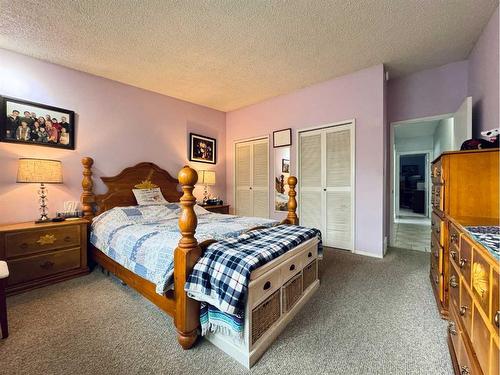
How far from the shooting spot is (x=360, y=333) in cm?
158

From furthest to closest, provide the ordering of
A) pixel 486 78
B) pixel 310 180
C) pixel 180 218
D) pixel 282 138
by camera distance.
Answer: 1. pixel 282 138
2. pixel 310 180
3. pixel 486 78
4. pixel 180 218

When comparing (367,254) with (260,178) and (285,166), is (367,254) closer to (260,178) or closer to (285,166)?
(285,166)

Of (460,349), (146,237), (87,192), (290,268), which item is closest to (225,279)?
(290,268)

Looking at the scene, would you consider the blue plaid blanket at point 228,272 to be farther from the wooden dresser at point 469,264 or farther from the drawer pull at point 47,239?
the drawer pull at point 47,239

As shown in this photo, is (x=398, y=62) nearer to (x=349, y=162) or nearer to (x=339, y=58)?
(x=339, y=58)

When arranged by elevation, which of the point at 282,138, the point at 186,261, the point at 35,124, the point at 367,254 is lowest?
the point at 367,254

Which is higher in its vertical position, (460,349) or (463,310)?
(463,310)

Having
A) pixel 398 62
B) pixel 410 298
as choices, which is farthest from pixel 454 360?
pixel 398 62

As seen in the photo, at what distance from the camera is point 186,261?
1.41 m

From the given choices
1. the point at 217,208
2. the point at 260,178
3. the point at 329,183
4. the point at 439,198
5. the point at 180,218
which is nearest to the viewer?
the point at 180,218

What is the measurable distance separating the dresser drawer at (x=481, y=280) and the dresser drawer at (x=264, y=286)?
3.24ft

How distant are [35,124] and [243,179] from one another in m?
3.17

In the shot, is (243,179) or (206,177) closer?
(206,177)

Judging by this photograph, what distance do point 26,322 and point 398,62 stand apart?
4747 millimetres
